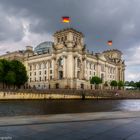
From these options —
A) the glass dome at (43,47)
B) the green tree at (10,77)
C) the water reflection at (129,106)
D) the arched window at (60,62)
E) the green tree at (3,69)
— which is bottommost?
the water reflection at (129,106)

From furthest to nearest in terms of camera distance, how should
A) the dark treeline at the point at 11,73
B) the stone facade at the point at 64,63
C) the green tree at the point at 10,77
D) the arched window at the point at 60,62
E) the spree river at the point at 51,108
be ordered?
the arched window at the point at 60,62, the stone facade at the point at 64,63, the dark treeline at the point at 11,73, the green tree at the point at 10,77, the spree river at the point at 51,108

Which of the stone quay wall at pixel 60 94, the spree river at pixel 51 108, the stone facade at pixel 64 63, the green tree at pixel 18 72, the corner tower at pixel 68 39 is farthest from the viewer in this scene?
the corner tower at pixel 68 39

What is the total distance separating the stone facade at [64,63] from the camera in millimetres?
127125

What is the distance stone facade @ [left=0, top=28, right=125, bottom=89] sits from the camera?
5005 inches

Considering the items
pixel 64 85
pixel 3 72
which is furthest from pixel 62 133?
pixel 64 85

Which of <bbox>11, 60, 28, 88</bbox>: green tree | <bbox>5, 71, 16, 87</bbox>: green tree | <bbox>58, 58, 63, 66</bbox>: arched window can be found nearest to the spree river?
A: <bbox>5, 71, 16, 87</bbox>: green tree

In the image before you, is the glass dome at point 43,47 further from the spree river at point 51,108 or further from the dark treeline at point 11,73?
the spree river at point 51,108

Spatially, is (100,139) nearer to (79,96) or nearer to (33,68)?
(79,96)

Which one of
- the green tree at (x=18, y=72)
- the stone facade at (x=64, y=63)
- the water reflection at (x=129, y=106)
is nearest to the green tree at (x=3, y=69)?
the green tree at (x=18, y=72)

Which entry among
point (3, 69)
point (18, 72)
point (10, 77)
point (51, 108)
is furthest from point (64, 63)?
point (51, 108)

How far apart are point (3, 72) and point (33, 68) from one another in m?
59.2

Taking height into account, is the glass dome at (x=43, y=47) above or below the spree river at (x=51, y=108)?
above

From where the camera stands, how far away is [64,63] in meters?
128

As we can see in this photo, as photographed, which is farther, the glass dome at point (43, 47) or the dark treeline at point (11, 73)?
Answer: the glass dome at point (43, 47)
